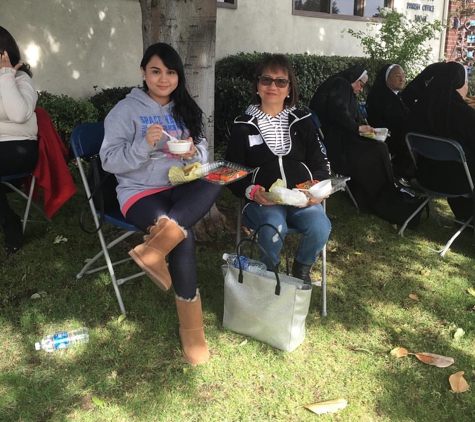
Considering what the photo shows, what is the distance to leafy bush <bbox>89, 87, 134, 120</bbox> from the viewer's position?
6.44m

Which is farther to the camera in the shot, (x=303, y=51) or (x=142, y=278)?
(x=303, y=51)

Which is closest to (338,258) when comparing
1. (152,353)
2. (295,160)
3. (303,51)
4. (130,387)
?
(295,160)

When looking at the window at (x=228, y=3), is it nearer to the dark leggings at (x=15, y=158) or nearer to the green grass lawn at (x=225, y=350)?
the dark leggings at (x=15, y=158)

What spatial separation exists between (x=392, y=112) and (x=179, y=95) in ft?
10.1

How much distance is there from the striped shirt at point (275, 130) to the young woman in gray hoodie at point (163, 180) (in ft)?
1.24

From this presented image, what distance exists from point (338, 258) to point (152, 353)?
181 cm

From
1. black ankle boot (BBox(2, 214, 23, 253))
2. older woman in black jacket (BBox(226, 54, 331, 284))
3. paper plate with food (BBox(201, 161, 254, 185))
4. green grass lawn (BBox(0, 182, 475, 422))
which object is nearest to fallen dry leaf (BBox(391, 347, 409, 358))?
green grass lawn (BBox(0, 182, 475, 422))

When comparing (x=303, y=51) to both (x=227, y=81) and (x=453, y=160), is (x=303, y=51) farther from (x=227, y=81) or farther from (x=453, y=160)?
(x=453, y=160)

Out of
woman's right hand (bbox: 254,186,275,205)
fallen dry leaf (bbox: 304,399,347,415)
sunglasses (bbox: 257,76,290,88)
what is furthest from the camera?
sunglasses (bbox: 257,76,290,88)

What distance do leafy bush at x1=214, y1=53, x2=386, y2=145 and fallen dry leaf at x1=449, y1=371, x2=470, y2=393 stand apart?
482cm

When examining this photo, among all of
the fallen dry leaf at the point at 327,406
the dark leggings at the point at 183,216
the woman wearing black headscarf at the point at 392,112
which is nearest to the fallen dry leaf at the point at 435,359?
the fallen dry leaf at the point at 327,406

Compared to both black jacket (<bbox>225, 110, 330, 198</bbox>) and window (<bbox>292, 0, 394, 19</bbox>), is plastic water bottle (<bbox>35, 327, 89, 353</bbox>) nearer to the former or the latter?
black jacket (<bbox>225, 110, 330, 198</bbox>)

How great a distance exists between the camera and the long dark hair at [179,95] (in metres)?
2.74

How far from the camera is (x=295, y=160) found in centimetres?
304
